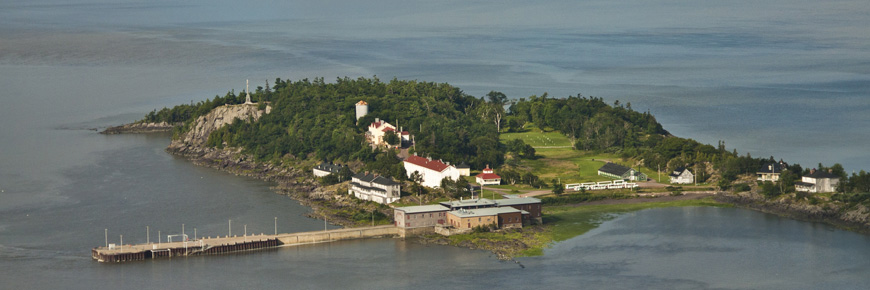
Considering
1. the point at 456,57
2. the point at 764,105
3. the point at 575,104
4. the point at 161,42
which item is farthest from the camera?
the point at 161,42

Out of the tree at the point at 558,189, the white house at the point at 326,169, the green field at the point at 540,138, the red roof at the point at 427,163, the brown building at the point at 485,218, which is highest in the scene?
the green field at the point at 540,138

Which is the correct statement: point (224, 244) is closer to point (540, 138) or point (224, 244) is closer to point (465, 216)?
point (465, 216)

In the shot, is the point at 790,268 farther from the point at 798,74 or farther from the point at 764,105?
the point at 798,74

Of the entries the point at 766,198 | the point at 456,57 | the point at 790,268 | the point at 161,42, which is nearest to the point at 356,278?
the point at 790,268

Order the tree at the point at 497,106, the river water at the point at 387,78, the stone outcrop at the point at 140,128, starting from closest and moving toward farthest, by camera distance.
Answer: the river water at the point at 387,78, the tree at the point at 497,106, the stone outcrop at the point at 140,128

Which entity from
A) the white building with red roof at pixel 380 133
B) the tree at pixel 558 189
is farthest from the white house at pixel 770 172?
the white building with red roof at pixel 380 133

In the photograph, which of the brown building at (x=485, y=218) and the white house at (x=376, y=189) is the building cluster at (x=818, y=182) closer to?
the brown building at (x=485, y=218)

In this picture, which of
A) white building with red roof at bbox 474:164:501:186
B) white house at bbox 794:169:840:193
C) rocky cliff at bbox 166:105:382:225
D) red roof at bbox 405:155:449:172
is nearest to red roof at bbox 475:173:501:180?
white building with red roof at bbox 474:164:501:186
